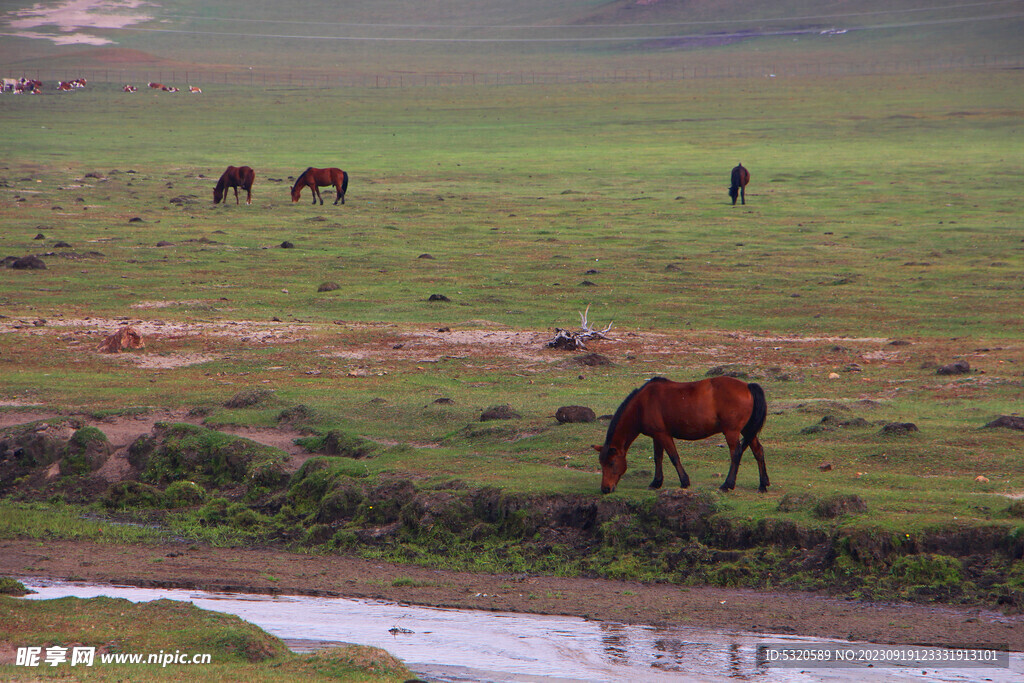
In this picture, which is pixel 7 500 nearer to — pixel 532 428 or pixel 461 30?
pixel 532 428

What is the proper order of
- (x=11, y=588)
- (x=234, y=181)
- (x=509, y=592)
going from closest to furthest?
(x=11, y=588), (x=509, y=592), (x=234, y=181)

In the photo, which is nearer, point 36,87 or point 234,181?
point 234,181

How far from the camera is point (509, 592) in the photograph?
9.34 meters

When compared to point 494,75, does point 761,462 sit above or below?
below

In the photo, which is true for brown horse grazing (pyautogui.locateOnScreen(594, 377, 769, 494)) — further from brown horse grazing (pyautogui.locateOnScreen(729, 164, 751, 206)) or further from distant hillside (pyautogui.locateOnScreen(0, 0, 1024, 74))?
distant hillside (pyautogui.locateOnScreen(0, 0, 1024, 74))

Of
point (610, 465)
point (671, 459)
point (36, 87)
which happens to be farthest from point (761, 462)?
point (36, 87)

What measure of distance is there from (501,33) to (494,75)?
3906 cm

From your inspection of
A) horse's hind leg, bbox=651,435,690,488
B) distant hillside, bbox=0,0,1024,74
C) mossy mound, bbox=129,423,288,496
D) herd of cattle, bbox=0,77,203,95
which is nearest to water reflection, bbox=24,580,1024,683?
horse's hind leg, bbox=651,435,690,488

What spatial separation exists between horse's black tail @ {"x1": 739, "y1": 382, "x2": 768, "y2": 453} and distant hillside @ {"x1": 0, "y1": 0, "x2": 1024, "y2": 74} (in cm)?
10859

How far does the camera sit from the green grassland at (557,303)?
11.1 m

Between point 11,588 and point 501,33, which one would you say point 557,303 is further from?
point 501,33

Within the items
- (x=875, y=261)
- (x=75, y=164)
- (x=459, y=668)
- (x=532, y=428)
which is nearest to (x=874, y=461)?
(x=532, y=428)

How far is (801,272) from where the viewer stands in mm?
25359

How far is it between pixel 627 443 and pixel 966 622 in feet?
10.5
